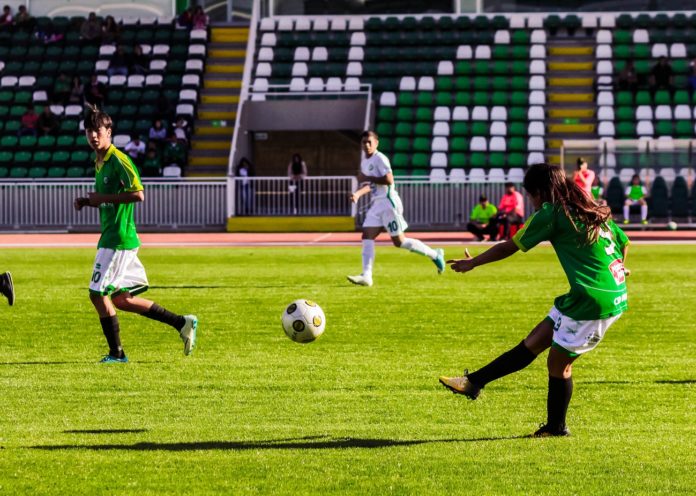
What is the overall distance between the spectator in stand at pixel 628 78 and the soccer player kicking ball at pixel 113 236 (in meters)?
32.4

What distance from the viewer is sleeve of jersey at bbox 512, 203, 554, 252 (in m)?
6.96

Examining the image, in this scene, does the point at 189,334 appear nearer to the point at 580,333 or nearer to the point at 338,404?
the point at 338,404

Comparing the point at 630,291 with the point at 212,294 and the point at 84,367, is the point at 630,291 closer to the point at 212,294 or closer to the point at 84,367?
the point at 212,294

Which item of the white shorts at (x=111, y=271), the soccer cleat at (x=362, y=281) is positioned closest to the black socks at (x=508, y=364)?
the white shorts at (x=111, y=271)

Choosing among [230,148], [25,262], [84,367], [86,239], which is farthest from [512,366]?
[230,148]

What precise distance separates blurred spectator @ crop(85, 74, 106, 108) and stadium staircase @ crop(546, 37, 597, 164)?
1437 cm

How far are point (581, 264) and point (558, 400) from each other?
0.80 metres

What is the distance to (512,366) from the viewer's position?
7.57 m

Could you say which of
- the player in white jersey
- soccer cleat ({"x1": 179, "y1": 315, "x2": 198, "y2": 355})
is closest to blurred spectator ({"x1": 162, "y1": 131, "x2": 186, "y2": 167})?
the player in white jersey

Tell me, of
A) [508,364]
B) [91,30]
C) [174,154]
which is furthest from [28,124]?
[508,364]

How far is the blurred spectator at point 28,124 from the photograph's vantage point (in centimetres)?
4056

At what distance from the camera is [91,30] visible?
44.2 m

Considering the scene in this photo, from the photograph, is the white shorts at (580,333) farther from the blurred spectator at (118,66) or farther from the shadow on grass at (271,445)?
the blurred spectator at (118,66)

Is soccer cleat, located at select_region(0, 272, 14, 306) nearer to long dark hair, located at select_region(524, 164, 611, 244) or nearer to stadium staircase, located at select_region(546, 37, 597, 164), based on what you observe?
long dark hair, located at select_region(524, 164, 611, 244)
